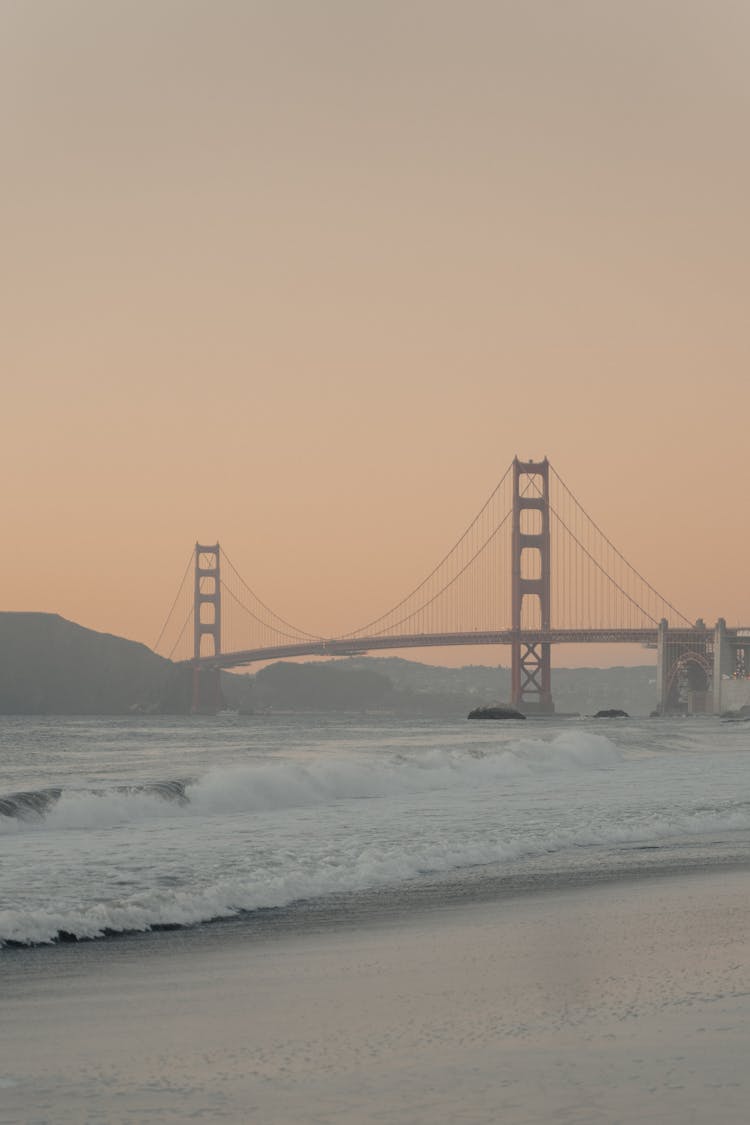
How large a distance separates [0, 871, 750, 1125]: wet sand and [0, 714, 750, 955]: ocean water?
1.23 metres

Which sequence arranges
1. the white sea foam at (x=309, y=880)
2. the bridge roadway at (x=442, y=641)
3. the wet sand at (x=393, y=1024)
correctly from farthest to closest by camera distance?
the bridge roadway at (x=442, y=641) < the white sea foam at (x=309, y=880) < the wet sand at (x=393, y=1024)

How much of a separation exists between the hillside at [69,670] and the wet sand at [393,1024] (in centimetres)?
16308

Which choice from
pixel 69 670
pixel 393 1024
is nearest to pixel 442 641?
pixel 393 1024

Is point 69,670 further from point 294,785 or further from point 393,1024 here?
point 393,1024

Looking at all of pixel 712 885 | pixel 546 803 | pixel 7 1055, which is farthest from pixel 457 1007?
pixel 546 803

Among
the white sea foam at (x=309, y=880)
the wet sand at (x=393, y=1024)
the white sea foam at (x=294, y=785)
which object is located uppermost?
the wet sand at (x=393, y=1024)

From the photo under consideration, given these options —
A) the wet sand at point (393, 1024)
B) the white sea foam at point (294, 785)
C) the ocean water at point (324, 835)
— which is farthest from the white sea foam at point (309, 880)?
the white sea foam at point (294, 785)

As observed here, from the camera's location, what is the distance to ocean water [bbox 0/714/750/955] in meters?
10.1

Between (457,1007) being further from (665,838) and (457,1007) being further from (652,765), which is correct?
(652,765)

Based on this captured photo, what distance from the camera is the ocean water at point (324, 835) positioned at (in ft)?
33.1

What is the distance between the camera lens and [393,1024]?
230 inches

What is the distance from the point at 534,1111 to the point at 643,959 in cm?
311

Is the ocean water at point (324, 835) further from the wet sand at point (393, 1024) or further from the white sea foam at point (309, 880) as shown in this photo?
the wet sand at point (393, 1024)

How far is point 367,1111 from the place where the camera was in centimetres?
447
